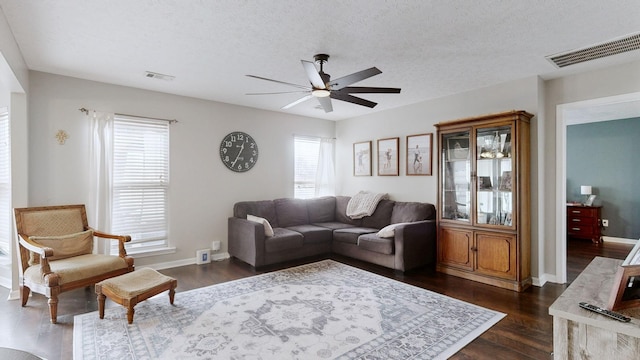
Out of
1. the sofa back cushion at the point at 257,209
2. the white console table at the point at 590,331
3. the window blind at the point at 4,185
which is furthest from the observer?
the sofa back cushion at the point at 257,209

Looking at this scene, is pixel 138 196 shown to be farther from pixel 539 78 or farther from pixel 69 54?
pixel 539 78

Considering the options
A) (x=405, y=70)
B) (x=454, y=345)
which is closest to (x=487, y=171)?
(x=405, y=70)

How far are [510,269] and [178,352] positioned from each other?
352cm

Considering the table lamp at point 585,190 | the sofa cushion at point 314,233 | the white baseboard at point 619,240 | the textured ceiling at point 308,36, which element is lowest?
the white baseboard at point 619,240

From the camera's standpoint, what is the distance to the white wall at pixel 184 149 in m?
3.74

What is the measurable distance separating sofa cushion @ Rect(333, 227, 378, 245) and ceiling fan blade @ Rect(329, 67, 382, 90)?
2.51 metres

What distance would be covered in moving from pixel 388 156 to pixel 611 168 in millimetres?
4703

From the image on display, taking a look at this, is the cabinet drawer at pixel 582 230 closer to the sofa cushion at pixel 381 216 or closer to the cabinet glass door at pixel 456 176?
the cabinet glass door at pixel 456 176

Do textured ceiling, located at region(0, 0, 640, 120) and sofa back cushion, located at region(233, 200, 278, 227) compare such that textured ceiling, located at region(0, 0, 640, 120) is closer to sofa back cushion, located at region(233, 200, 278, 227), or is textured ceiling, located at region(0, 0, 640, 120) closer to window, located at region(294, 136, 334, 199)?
sofa back cushion, located at region(233, 200, 278, 227)

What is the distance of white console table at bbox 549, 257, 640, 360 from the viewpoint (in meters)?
1.12

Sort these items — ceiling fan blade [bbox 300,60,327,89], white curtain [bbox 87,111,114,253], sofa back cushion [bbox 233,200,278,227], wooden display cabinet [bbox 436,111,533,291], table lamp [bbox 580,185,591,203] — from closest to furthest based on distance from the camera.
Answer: ceiling fan blade [bbox 300,60,327,89] → wooden display cabinet [bbox 436,111,533,291] → white curtain [bbox 87,111,114,253] → sofa back cushion [bbox 233,200,278,227] → table lamp [bbox 580,185,591,203]

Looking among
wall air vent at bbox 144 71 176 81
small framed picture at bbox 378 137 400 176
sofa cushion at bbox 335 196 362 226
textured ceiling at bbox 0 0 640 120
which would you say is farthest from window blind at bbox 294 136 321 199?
wall air vent at bbox 144 71 176 81

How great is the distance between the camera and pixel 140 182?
4.38 metres

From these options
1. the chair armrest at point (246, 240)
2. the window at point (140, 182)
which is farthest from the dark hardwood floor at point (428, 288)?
the window at point (140, 182)
